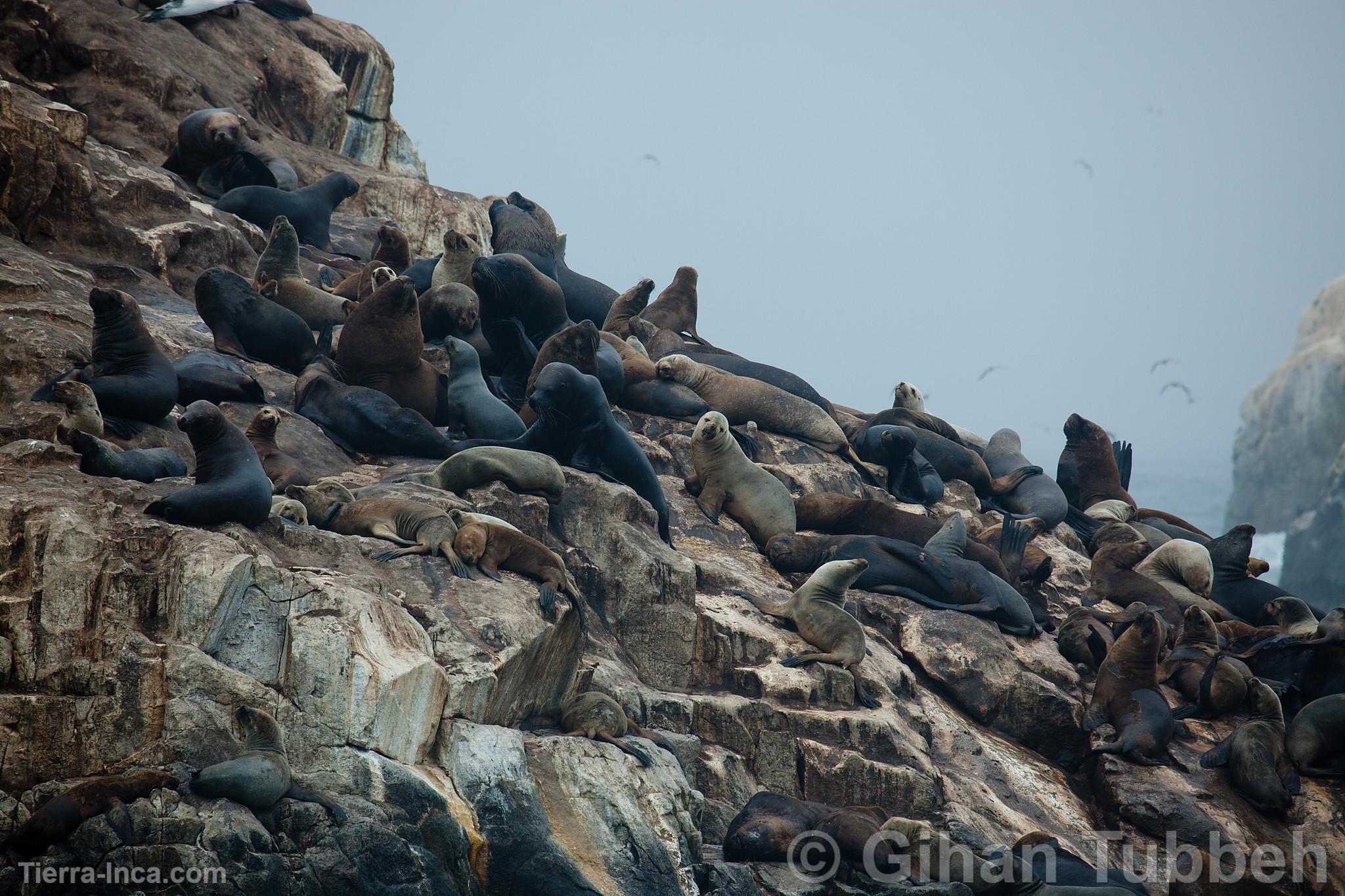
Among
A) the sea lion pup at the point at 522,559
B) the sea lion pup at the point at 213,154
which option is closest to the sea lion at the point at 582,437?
the sea lion pup at the point at 522,559

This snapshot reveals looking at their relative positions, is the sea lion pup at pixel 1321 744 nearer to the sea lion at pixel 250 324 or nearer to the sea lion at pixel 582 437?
the sea lion at pixel 582 437

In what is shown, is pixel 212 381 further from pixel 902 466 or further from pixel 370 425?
pixel 902 466

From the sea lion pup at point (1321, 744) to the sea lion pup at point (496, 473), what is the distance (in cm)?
646

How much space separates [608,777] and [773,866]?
1143 mm

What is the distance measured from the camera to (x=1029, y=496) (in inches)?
531

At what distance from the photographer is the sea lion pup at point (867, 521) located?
35.7ft

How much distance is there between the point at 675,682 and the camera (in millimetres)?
7973

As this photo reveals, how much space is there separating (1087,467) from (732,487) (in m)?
7.12

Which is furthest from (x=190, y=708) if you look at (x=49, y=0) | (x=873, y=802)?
(x=49, y=0)

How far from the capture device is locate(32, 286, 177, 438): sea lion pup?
745cm

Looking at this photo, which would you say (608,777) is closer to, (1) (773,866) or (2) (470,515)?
(1) (773,866)

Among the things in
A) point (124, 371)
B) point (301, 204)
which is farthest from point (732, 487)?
point (301, 204)

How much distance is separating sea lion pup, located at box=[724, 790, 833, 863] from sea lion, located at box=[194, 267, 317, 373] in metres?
6.12

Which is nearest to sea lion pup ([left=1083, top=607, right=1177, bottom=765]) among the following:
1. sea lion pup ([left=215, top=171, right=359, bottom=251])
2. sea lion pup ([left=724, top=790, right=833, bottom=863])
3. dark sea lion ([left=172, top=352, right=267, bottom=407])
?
sea lion pup ([left=724, top=790, right=833, bottom=863])
